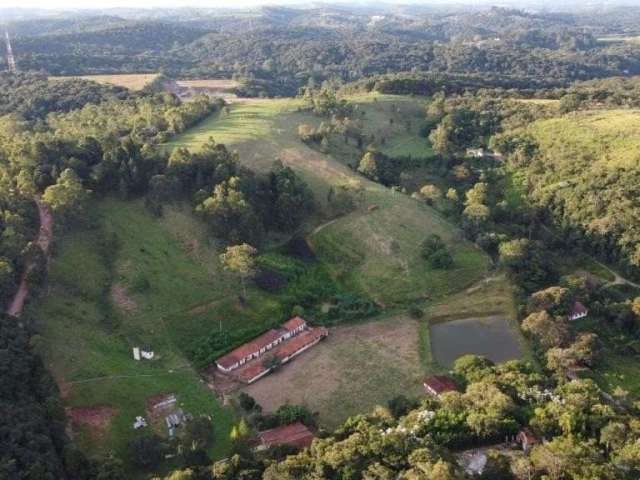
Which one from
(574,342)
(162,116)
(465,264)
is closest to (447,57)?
(162,116)

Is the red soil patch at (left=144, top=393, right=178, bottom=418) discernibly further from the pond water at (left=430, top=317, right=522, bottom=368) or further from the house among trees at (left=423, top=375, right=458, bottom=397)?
the pond water at (left=430, top=317, right=522, bottom=368)

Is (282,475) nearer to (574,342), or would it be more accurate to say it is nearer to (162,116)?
(574,342)

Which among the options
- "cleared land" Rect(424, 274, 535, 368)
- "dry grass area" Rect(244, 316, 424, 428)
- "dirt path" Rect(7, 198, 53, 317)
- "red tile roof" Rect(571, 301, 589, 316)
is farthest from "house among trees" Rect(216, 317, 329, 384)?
"red tile roof" Rect(571, 301, 589, 316)

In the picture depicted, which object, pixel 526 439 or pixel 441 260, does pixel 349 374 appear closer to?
pixel 526 439

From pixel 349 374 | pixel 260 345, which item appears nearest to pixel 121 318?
pixel 260 345

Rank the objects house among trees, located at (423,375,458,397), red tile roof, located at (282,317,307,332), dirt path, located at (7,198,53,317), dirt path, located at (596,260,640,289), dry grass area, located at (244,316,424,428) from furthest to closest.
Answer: dirt path, located at (596,260,640,289)
red tile roof, located at (282,317,307,332)
dirt path, located at (7,198,53,317)
dry grass area, located at (244,316,424,428)
house among trees, located at (423,375,458,397)
